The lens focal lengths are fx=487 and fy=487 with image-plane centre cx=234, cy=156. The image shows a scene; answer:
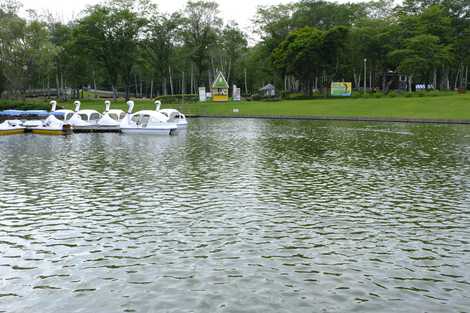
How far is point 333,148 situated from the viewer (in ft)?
110

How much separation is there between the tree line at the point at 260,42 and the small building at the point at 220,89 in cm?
1277

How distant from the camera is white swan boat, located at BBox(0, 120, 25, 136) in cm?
4729

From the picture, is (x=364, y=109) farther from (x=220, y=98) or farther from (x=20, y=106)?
(x=20, y=106)

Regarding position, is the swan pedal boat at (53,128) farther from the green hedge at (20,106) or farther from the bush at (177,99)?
the bush at (177,99)

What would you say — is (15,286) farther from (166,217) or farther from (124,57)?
(124,57)

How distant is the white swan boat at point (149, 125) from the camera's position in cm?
4603

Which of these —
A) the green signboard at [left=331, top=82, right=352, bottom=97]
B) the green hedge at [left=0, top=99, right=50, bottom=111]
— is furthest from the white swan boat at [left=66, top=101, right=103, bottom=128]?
the green signboard at [left=331, top=82, right=352, bottom=97]

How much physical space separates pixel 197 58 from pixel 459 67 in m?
60.5

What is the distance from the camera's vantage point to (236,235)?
44.1 ft

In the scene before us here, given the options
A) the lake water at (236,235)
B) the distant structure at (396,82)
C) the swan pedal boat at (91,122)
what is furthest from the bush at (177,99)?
the lake water at (236,235)

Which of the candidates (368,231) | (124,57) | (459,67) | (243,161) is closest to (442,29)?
(459,67)

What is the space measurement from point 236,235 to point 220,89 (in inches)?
3450

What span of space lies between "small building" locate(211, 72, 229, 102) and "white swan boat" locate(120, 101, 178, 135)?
51118 millimetres

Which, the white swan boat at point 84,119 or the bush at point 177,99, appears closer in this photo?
the white swan boat at point 84,119
